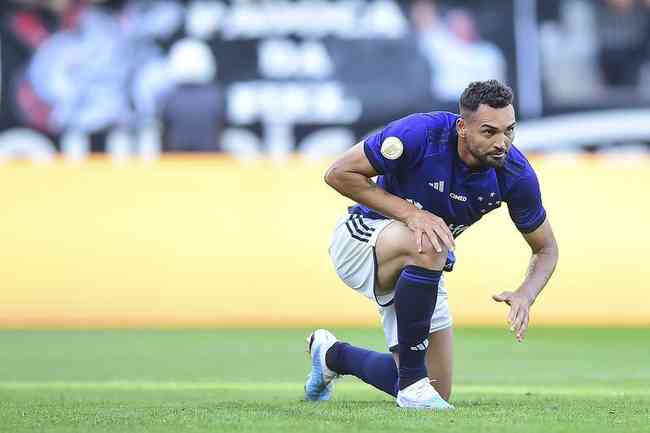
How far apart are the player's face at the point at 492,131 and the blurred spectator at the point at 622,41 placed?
1053 centimetres

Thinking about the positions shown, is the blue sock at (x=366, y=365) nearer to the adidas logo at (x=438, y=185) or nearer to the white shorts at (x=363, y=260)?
the white shorts at (x=363, y=260)

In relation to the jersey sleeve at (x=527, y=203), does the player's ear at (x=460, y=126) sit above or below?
above

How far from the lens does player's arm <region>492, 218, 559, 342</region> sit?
5996mm

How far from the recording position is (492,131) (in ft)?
19.6

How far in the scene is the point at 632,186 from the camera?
42.4 feet

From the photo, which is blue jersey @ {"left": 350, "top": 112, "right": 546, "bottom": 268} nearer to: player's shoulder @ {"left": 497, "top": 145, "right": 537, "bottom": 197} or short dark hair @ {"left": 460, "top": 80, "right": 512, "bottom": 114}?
player's shoulder @ {"left": 497, "top": 145, "right": 537, "bottom": 197}

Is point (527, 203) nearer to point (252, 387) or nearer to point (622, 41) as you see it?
point (252, 387)

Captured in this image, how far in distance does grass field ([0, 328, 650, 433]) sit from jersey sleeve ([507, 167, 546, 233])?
86 centimetres

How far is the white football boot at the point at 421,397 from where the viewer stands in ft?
19.7

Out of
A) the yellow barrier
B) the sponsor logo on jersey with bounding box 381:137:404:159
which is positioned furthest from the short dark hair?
the yellow barrier

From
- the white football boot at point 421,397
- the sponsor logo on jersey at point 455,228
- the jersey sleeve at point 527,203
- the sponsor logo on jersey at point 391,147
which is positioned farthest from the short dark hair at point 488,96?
the white football boot at point 421,397

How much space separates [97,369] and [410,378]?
344cm

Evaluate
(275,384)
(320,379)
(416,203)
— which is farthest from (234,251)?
(416,203)

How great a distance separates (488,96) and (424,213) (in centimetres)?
60
